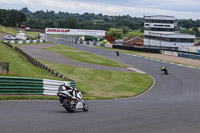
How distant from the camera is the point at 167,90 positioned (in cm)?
3066

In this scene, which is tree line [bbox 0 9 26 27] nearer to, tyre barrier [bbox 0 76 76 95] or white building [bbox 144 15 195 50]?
white building [bbox 144 15 195 50]

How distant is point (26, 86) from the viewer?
1845 centimetres

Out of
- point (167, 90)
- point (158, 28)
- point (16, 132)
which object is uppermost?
point (158, 28)

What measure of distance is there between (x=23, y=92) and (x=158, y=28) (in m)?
118

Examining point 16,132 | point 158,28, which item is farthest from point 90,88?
point 158,28

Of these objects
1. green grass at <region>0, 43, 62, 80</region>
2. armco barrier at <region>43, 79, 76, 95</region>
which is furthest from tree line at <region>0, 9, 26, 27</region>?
armco barrier at <region>43, 79, 76, 95</region>

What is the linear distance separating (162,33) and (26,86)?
116m

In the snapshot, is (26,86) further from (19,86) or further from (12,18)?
(12,18)

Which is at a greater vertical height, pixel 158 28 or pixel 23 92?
pixel 158 28

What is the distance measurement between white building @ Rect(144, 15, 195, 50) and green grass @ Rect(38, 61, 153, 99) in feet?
269

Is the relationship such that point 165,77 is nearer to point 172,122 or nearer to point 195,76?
point 195,76

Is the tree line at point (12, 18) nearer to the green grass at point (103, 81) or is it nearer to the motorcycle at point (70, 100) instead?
the green grass at point (103, 81)

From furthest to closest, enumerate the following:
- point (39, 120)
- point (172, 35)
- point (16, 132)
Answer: point (172, 35)
point (39, 120)
point (16, 132)

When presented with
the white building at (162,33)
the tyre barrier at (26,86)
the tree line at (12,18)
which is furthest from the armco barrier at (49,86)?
the tree line at (12,18)
